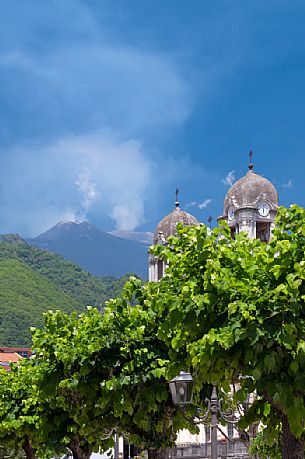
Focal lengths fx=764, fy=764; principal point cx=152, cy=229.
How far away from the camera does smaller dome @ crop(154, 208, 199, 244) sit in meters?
57.1

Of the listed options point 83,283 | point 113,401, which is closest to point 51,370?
point 113,401

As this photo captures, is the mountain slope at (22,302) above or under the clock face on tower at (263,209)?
above

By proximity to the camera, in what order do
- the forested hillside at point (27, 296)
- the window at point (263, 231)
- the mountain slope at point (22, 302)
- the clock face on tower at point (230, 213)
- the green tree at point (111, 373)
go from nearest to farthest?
the green tree at point (111, 373) < the window at point (263, 231) < the clock face on tower at point (230, 213) < the mountain slope at point (22, 302) < the forested hillside at point (27, 296)

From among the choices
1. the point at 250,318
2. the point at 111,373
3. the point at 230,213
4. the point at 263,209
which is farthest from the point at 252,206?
the point at 250,318

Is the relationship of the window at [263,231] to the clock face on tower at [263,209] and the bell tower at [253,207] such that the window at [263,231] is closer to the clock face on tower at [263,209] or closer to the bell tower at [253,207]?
the bell tower at [253,207]

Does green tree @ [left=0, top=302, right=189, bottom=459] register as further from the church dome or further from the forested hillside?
the forested hillside

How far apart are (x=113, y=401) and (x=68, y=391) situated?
2122 mm

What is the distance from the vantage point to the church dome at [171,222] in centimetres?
5700

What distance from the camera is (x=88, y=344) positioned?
695 inches

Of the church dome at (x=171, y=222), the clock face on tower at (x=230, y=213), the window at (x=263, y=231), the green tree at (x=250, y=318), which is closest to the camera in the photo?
the green tree at (x=250, y=318)

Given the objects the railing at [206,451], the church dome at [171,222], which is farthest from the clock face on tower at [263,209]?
the railing at [206,451]

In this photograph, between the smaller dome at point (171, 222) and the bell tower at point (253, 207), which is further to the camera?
the smaller dome at point (171, 222)

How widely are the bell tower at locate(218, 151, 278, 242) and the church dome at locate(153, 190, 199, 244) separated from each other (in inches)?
384

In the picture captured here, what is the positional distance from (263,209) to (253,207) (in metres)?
0.84
